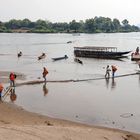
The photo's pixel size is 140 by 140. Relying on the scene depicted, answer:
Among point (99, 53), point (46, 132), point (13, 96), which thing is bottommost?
point (99, 53)

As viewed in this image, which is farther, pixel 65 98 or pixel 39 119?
pixel 65 98

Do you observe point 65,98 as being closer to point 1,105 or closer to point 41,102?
point 41,102

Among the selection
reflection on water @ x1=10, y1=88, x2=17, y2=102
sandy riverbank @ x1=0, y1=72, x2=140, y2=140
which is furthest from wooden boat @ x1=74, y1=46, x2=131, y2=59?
sandy riverbank @ x1=0, y1=72, x2=140, y2=140

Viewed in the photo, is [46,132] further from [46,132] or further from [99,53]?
[99,53]

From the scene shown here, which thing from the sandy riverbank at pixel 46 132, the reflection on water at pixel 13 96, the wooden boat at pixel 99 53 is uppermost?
the sandy riverbank at pixel 46 132

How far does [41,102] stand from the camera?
25266 millimetres

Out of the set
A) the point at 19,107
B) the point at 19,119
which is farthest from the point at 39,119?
the point at 19,107

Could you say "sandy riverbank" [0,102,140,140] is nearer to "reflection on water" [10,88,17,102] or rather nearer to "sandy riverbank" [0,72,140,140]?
"sandy riverbank" [0,72,140,140]

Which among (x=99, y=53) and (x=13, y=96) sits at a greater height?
(x=13, y=96)

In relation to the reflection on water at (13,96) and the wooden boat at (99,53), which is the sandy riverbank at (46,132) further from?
the wooden boat at (99,53)

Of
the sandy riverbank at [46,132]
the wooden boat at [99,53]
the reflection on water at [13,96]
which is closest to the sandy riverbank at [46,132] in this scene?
the sandy riverbank at [46,132]

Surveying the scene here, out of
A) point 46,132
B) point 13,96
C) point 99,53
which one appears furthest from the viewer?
point 99,53

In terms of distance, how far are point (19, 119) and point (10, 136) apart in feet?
22.8

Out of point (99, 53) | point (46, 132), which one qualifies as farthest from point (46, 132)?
point (99, 53)
